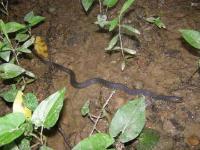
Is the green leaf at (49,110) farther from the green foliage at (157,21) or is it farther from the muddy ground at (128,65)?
the green foliage at (157,21)

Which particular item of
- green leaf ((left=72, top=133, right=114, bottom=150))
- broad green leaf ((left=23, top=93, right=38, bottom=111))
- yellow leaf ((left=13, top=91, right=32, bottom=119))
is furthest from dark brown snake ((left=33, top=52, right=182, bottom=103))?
green leaf ((left=72, top=133, right=114, bottom=150))

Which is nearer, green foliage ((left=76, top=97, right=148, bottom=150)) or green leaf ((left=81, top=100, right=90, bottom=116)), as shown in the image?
green foliage ((left=76, top=97, right=148, bottom=150))

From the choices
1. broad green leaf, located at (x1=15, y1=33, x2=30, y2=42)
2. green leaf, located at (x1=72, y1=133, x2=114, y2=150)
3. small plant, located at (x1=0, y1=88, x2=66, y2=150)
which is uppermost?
small plant, located at (x1=0, y1=88, x2=66, y2=150)

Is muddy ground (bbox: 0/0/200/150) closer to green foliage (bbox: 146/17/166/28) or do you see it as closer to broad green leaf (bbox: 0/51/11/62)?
green foliage (bbox: 146/17/166/28)

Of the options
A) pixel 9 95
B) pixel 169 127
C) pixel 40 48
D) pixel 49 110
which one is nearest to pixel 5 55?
pixel 9 95

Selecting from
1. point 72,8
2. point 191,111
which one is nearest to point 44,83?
point 72,8

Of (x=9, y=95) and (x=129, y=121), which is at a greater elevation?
(x=129, y=121)

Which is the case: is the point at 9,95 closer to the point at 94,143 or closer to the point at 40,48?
the point at 40,48

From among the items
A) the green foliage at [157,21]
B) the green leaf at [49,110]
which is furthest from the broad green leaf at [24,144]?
the green foliage at [157,21]
